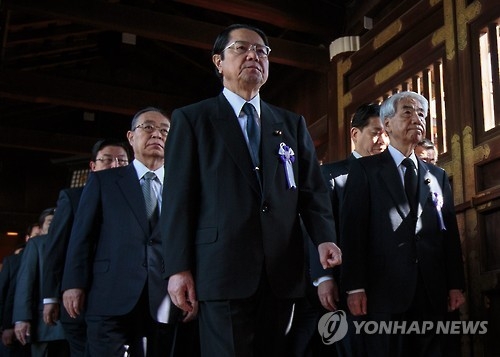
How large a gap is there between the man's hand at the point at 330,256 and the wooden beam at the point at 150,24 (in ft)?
14.5

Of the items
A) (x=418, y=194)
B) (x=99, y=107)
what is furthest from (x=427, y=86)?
(x=99, y=107)

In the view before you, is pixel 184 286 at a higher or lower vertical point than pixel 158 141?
lower

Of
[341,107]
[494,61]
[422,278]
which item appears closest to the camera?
[422,278]

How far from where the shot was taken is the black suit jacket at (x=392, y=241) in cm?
245

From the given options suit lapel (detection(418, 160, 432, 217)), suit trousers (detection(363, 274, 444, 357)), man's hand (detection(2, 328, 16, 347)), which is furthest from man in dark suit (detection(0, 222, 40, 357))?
suit lapel (detection(418, 160, 432, 217))

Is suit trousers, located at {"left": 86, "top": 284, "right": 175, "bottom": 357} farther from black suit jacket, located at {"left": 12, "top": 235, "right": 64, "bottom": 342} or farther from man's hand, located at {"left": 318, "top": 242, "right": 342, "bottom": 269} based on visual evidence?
black suit jacket, located at {"left": 12, "top": 235, "right": 64, "bottom": 342}

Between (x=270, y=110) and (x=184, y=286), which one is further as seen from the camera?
(x=270, y=110)

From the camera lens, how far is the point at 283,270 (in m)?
1.78

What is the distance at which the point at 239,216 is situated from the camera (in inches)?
69.4

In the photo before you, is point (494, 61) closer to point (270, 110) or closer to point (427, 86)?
point (427, 86)

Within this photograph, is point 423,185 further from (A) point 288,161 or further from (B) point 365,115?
(A) point 288,161

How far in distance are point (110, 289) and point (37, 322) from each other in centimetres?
164

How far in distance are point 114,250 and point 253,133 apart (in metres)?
0.97

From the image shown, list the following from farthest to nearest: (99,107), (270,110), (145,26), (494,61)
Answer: (99,107)
(145,26)
(494,61)
(270,110)
